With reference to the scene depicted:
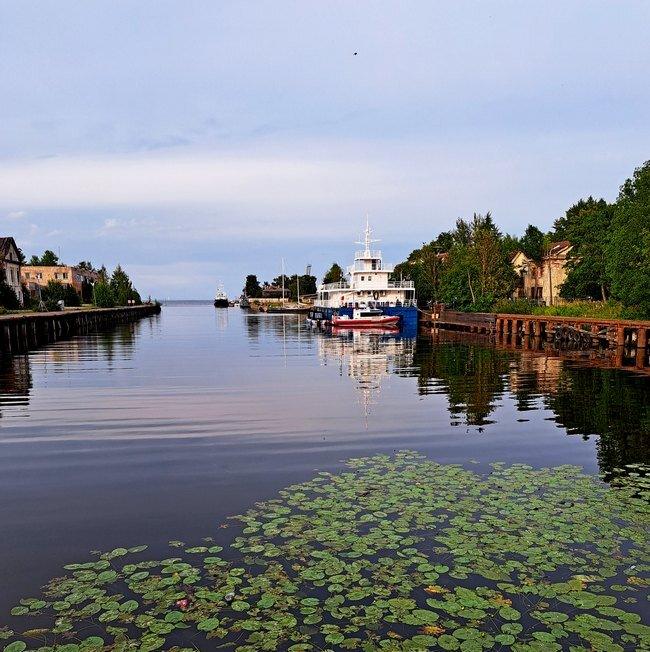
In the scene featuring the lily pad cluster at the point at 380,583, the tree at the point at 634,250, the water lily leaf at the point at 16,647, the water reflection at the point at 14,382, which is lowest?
the water reflection at the point at 14,382

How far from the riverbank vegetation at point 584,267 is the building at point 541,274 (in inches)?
119

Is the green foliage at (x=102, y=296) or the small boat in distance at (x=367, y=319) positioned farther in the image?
the green foliage at (x=102, y=296)

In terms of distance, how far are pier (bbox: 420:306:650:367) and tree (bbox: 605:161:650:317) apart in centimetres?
261

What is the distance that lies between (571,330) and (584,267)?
53.7 feet

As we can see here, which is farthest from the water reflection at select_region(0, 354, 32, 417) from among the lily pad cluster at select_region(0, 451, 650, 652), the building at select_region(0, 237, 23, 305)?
the building at select_region(0, 237, 23, 305)

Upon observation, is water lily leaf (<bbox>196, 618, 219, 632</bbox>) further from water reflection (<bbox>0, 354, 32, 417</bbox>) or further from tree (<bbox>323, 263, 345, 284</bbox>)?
tree (<bbox>323, 263, 345, 284</bbox>)

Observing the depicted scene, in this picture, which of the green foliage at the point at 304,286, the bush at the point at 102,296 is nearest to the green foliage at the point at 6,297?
the bush at the point at 102,296

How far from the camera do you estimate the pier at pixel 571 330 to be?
3803 centimetres

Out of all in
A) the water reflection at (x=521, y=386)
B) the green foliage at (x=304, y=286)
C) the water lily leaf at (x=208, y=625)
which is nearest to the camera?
the water lily leaf at (x=208, y=625)

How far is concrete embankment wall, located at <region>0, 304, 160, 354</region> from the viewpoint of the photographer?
47719 mm

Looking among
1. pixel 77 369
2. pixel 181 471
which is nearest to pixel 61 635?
pixel 181 471

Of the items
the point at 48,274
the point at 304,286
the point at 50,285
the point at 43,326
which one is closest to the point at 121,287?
the point at 48,274

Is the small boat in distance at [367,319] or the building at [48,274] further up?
the building at [48,274]

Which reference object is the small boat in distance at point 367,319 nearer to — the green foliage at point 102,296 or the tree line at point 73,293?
the tree line at point 73,293
